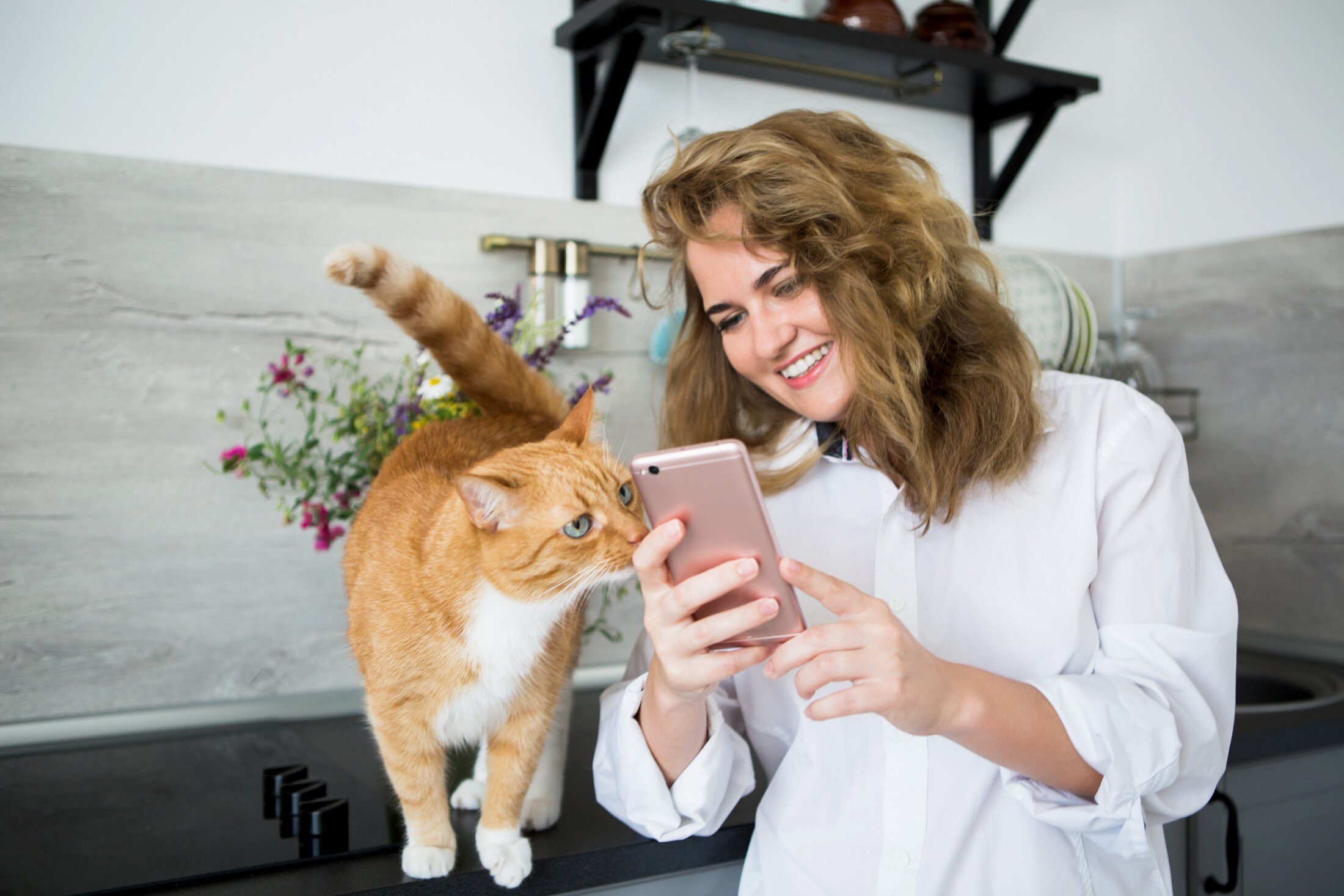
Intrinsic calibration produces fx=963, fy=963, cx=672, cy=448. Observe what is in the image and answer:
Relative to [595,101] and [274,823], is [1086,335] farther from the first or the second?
[274,823]

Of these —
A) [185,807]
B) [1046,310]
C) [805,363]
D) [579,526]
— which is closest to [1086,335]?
[1046,310]

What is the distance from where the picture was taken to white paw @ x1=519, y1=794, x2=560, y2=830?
1.00 m

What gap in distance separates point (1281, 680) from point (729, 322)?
1287mm

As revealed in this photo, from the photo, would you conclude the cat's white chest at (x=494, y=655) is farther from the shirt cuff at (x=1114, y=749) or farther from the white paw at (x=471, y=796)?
the shirt cuff at (x=1114, y=749)

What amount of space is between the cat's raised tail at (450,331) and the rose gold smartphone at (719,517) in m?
0.43

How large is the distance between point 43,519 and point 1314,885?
1.81 metres

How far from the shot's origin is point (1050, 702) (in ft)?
2.61

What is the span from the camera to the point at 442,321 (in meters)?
1.05

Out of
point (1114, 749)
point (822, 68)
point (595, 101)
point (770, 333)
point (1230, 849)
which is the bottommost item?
point (1230, 849)

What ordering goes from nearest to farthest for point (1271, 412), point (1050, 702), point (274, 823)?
point (1050, 702)
point (274, 823)
point (1271, 412)

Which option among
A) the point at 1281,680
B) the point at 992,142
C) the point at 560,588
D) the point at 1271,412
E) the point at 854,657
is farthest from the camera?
the point at 992,142

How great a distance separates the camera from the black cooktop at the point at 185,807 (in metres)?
0.90

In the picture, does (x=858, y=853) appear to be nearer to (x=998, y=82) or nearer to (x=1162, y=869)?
(x=1162, y=869)

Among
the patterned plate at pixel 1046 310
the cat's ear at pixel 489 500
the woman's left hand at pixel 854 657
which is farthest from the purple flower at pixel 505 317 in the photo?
the patterned plate at pixel 1046 310
